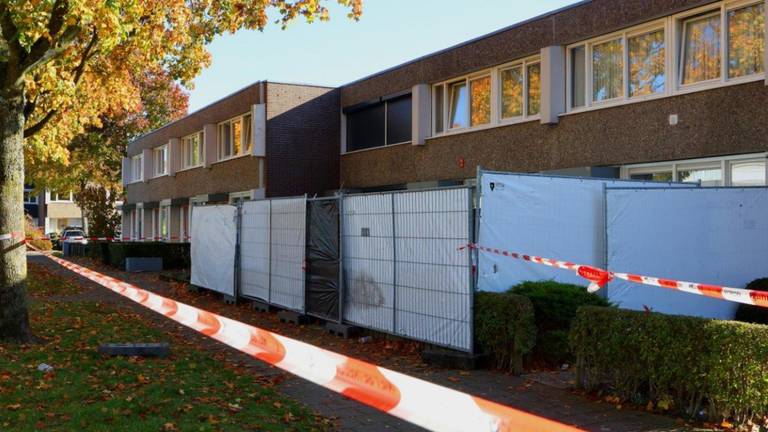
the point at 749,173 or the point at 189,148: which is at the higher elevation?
the point at 189,148

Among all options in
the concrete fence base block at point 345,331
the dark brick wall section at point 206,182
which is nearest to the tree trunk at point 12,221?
the concrete fence base block at point 345,331

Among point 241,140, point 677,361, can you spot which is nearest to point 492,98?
point 241,140

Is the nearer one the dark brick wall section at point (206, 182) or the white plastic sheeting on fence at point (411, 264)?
the white plastic sheeting on fence at point (411, 264)

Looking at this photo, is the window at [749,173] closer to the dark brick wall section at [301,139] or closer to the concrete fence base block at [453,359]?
the concrete fence base block at [453,359]

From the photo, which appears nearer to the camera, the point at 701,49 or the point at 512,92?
the point at 701,49

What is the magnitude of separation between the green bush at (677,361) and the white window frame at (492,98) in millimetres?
9532

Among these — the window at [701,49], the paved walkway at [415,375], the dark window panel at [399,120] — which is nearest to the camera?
the paved walkway at [415,375]

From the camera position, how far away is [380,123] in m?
22.2

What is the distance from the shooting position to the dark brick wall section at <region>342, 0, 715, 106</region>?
545 inches

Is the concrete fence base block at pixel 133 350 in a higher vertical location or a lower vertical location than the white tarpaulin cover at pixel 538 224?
lower

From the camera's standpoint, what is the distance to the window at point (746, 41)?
1205cm

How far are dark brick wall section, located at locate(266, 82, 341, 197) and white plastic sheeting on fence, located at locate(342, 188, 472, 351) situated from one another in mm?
12402

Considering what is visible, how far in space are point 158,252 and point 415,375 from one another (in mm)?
19381

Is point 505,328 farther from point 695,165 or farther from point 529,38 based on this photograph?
point 529,38
